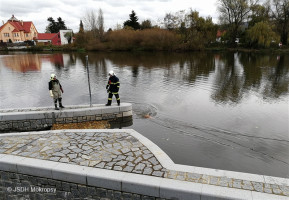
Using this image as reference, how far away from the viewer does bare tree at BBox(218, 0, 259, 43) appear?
5491cm

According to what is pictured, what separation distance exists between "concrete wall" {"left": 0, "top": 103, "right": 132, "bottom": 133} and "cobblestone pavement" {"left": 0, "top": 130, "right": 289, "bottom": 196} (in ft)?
7.01

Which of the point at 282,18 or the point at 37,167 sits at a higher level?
the point at 282,18

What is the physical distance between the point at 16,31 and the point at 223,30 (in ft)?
234

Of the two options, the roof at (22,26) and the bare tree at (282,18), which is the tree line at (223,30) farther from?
the roof at (22,26)

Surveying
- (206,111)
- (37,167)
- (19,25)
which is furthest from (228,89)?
(19,25)

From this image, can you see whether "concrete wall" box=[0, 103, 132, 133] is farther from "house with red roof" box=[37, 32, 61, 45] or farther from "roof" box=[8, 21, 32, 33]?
"roof" box=[8, 21, 32, 33]

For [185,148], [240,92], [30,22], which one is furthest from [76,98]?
[30,22]

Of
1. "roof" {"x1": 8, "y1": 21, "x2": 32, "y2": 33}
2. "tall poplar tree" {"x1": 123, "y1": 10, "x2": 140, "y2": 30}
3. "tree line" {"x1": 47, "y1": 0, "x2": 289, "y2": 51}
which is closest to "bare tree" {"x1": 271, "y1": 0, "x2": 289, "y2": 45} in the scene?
"tree line" {"x1": 47, "y1": 0, "x2": 289, "y2": 51}

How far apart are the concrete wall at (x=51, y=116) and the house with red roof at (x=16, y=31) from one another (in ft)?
278

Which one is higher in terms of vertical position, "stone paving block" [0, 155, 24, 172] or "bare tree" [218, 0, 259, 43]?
"bare tree" [218, 0, 259, 43]

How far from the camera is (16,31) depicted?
266ft

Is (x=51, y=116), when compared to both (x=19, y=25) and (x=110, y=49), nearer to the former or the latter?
(x=110, y=49)

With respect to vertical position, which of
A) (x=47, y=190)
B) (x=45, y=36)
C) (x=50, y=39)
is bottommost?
(x=47, y=190)

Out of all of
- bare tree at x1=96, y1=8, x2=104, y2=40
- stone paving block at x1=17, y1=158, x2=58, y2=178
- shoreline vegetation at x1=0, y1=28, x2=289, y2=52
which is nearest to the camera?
stone paving block at x1=17, y1=158, x2=58, y2=178
